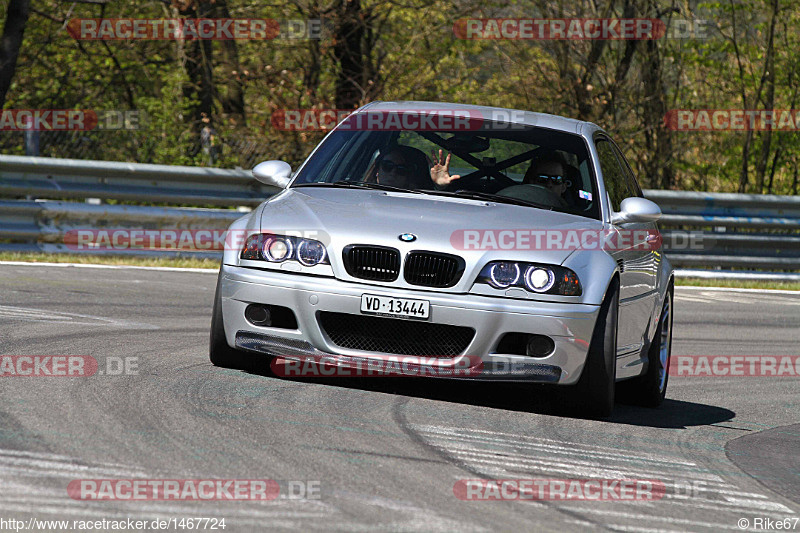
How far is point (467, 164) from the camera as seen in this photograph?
7430 millimetres

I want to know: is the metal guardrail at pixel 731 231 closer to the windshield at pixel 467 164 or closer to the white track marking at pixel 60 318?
the windshield at pixel 467 164

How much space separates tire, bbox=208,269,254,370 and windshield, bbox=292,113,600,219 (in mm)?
1121

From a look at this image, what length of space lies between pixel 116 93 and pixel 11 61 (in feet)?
32.3

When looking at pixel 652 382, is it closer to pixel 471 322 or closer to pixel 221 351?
pixel 471 322

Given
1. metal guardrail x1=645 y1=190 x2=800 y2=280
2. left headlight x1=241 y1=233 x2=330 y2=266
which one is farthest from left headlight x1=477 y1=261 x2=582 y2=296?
metal guardrail x1=645 y1=190 x2=800 y2=280

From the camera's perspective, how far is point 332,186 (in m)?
7.05

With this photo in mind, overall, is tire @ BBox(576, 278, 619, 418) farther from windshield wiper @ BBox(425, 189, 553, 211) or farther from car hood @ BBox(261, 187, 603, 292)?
windshield wiper @ BBox(425, 189, 553, 211)

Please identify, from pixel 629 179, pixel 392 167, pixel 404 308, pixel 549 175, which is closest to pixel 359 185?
pixel 392 167

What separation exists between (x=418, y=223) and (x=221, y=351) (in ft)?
4.03

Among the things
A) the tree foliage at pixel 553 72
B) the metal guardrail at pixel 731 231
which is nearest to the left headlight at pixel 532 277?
the metal guardrail at pixel 731 231

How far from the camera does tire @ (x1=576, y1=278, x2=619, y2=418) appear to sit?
6027 millimetres

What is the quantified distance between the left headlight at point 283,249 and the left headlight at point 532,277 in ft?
2.61

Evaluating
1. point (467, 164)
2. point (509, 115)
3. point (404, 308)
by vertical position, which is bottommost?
point (404, 308)

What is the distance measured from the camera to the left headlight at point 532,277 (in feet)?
19.5
